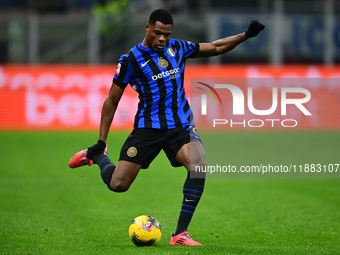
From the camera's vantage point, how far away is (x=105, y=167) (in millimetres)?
5508

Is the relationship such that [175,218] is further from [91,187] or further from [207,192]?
[91,187]

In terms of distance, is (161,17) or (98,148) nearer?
(161,17)

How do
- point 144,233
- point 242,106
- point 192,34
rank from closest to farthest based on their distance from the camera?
point 144,233 < point 242,106 < point 192,34

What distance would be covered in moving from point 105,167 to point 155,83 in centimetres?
117

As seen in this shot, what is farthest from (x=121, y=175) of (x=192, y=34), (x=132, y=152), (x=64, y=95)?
(x=192, y=34)

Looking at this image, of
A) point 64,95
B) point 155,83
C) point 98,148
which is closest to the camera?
point 155,83

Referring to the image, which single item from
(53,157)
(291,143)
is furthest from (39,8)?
(291,143)

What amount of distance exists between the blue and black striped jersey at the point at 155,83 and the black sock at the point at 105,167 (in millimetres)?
618

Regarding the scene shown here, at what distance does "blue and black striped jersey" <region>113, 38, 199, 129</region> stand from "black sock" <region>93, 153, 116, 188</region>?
0.62 m

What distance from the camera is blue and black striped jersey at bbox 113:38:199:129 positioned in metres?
5.10

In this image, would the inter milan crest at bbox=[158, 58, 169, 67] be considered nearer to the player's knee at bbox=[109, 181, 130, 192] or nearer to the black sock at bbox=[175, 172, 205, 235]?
the black sock at bbox=[175, 172, 205, 235]

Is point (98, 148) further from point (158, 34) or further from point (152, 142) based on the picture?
point (158, 34)

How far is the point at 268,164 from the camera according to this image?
7492mm

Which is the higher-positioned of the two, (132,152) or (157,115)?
(157,115)
